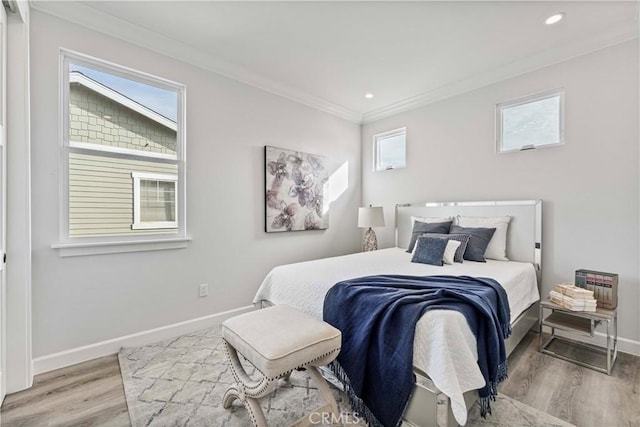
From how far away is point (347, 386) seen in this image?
5.79ft

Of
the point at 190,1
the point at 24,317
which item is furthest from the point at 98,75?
the point at 24,317

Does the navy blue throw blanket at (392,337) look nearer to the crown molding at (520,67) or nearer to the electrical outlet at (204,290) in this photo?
the electrical outlet at (204,290)

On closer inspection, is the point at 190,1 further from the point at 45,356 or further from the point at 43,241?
the point at 45,356

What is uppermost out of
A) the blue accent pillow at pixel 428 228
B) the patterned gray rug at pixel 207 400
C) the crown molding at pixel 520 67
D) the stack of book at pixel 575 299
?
the crown molding at pixel 520 67

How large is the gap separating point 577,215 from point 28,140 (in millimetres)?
4462

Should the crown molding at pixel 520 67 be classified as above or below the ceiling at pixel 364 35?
below

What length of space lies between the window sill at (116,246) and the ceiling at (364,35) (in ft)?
5.77

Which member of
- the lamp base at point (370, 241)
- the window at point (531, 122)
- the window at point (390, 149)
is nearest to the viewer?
the window at point (531, 122)

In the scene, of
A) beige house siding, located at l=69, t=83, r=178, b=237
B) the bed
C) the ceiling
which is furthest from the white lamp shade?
beige house siding, located at l=69, t=83, r=178, b=237

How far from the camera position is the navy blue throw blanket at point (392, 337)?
4.94 feet

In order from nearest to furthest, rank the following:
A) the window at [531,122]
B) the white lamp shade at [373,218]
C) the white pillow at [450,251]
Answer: the white pillow at [450,251]
the window at [531,122]
the white lamp shade at [373,218]

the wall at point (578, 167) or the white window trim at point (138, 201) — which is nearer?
the wall at point (578, 167)

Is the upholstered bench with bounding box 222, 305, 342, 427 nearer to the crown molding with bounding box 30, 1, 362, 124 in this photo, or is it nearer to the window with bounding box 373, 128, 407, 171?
the crown molding with bounding box 30, 1, 362, 124

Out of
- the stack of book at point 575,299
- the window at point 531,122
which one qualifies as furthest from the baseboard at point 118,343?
the window at point 531,122
